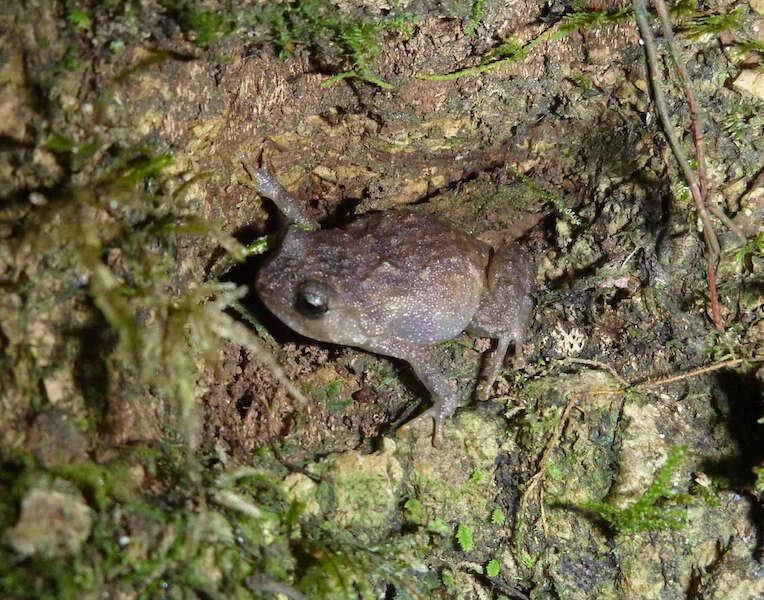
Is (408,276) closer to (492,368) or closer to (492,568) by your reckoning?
(492,368)

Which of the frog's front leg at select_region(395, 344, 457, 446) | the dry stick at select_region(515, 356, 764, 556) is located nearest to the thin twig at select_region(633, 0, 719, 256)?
the dry stick at select_region(515, 356, 764, 556)

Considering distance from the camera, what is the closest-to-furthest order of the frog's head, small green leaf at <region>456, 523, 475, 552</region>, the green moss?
the green moss
small green leaf at <region>456, 523, 475, 552</region>
the frog's head

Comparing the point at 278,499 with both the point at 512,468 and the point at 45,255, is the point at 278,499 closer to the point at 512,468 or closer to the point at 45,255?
the point at 512,468

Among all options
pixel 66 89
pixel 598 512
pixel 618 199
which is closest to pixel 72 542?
pixel 66 89

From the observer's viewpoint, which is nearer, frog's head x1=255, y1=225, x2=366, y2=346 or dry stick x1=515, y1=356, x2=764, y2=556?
dry stick x1=515, y1=356, x2=764, y2=556

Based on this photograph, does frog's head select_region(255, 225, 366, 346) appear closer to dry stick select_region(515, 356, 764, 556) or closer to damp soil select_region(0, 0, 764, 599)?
damp soil select_region(0, 0, 764, 599)

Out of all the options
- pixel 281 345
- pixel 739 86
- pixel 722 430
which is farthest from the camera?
pixel 281 345
